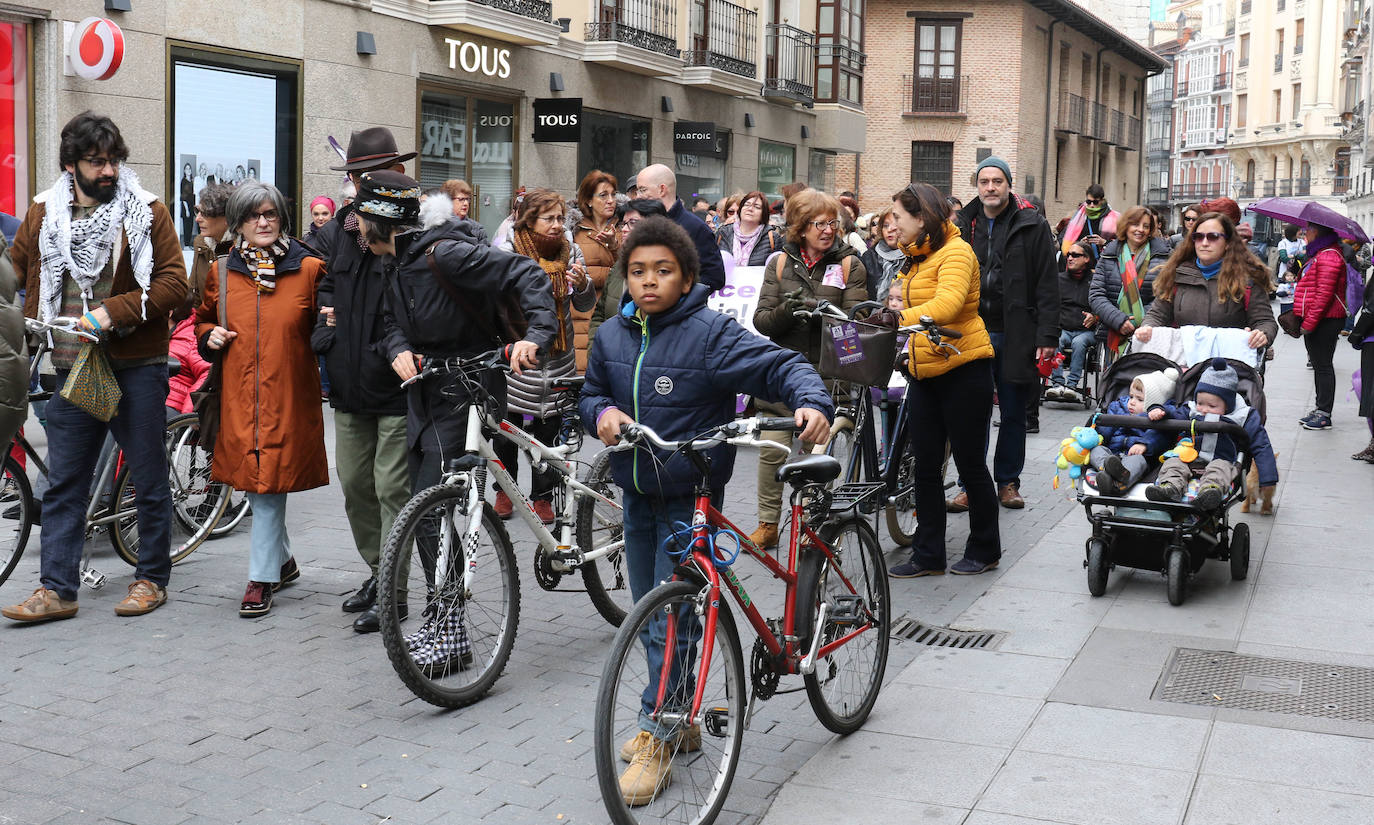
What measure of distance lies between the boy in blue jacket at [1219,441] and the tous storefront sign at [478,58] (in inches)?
502

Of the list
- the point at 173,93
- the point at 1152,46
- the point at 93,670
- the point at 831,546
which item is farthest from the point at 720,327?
the point at 1152,46

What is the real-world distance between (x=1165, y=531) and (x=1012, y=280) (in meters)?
2.18

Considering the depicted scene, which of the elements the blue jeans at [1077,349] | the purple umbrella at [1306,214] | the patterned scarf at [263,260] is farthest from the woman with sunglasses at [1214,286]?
the blue jeans at [1077,349]

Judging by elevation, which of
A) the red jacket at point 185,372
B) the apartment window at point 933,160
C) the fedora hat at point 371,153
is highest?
the apartment window at point 933,160

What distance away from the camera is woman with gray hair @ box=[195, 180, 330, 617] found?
637cm

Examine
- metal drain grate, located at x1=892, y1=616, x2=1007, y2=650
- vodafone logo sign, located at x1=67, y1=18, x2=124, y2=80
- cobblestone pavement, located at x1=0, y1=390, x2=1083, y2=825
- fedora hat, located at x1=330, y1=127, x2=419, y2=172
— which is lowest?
cobblestone pavement, located at x1=0, y1=390, x2=1083, y2=825

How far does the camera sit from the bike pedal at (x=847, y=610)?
188 inches

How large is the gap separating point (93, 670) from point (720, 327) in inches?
113

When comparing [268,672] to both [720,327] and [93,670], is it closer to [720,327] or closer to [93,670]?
[93,670]

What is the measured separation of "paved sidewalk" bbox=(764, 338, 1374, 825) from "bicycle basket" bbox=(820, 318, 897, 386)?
1180mm

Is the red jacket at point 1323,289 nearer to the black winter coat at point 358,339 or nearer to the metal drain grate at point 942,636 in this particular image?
the metal drain grate at point 942,636

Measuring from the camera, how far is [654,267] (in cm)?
450

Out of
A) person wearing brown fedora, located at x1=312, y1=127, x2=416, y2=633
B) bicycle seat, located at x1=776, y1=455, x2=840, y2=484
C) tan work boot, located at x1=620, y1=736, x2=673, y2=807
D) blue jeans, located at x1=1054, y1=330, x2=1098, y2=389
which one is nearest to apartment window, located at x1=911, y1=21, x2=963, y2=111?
blue jeans, located at x1=1054, y1=330, x2=1098, y2=389

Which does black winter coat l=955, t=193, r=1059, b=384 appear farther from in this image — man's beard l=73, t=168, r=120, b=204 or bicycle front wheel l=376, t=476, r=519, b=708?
man's beard l=73, t=168, r=120, b=204
